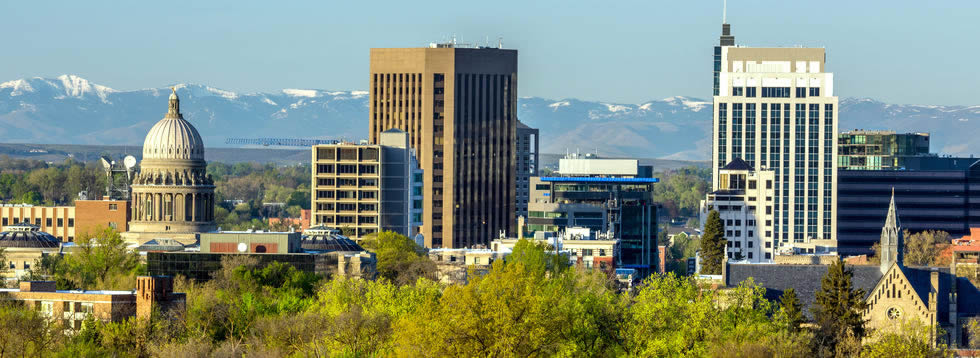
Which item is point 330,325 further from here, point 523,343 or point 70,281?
point 70,281

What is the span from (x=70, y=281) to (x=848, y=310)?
73220mm

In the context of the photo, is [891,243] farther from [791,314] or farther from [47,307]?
[47,307]

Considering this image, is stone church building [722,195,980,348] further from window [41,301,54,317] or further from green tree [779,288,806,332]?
window [41,301,54,317]

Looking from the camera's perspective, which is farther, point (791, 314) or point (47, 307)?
point (47, 307)

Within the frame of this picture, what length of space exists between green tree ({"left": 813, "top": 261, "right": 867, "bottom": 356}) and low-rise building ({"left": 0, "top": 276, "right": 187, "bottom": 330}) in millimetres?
46912

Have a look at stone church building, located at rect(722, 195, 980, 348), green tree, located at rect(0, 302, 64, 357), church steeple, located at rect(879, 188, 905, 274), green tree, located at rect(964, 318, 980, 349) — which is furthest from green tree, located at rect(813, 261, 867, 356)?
green tree, located at rect(0, 302, 64, 357)

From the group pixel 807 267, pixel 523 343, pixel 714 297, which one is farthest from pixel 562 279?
pixel 523 343

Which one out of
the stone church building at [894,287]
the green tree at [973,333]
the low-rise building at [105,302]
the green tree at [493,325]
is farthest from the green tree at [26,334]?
the green tree at [973,333]

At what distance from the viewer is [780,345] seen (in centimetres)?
13525

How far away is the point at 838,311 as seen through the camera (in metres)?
159

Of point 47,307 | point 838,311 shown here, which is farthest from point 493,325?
point 47,307

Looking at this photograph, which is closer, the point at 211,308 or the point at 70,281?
the point at 211,308

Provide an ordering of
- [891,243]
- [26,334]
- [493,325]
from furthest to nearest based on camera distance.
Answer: [891,243] < [26,334] < [493,325]

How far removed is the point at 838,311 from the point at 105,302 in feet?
177
